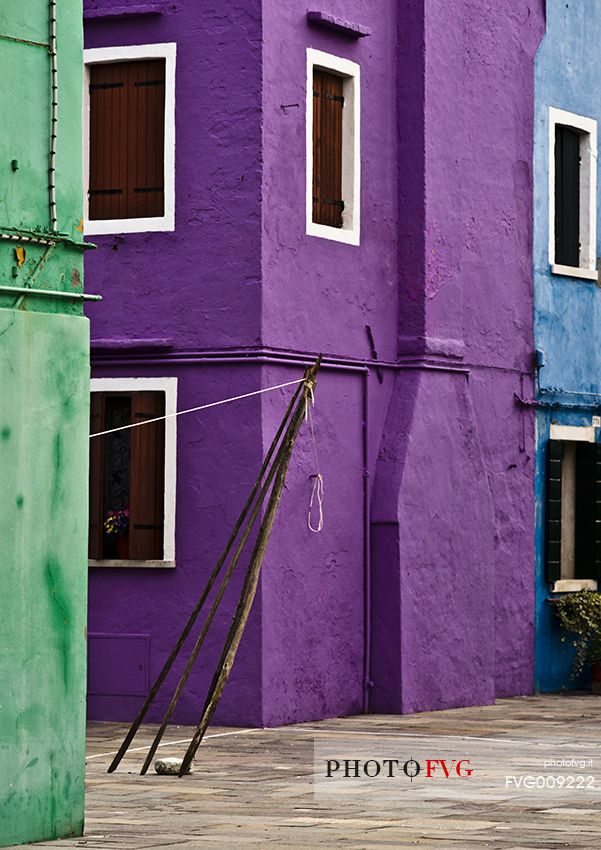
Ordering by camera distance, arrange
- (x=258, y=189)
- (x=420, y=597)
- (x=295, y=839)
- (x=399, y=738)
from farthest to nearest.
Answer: (x=420, y=597)
(x=258, y=189)
(x=399, y=738)
(x=295, y=839)

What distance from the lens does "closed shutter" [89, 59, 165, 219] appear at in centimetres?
1866

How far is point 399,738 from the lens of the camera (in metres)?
17.0

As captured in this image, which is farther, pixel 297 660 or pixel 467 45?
pixel 467 45

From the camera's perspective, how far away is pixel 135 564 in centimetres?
1828

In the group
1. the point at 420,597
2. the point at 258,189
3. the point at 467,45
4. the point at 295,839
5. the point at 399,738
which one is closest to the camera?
the point at 295,839

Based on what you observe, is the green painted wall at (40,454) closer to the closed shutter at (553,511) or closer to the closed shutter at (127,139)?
the closed shutter at (127,139)

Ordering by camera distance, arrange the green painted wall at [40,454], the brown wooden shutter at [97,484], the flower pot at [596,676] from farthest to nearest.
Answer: the flower pot at [596,676], the brown wooden shutter at [97,484], the green painted wall at [40,454]

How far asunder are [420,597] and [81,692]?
8.53 metres

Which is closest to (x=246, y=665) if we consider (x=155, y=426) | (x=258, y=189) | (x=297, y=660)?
(x=297, y=660)

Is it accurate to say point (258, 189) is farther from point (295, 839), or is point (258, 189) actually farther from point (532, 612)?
point (295, 839)

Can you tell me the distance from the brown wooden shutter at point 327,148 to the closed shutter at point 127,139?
1.38 meters

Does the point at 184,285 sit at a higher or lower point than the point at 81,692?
higher

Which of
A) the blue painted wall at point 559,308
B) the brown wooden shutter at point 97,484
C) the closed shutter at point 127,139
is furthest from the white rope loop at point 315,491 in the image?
the blue painted wall at point 559,308

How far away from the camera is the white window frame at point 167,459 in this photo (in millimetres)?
18203
